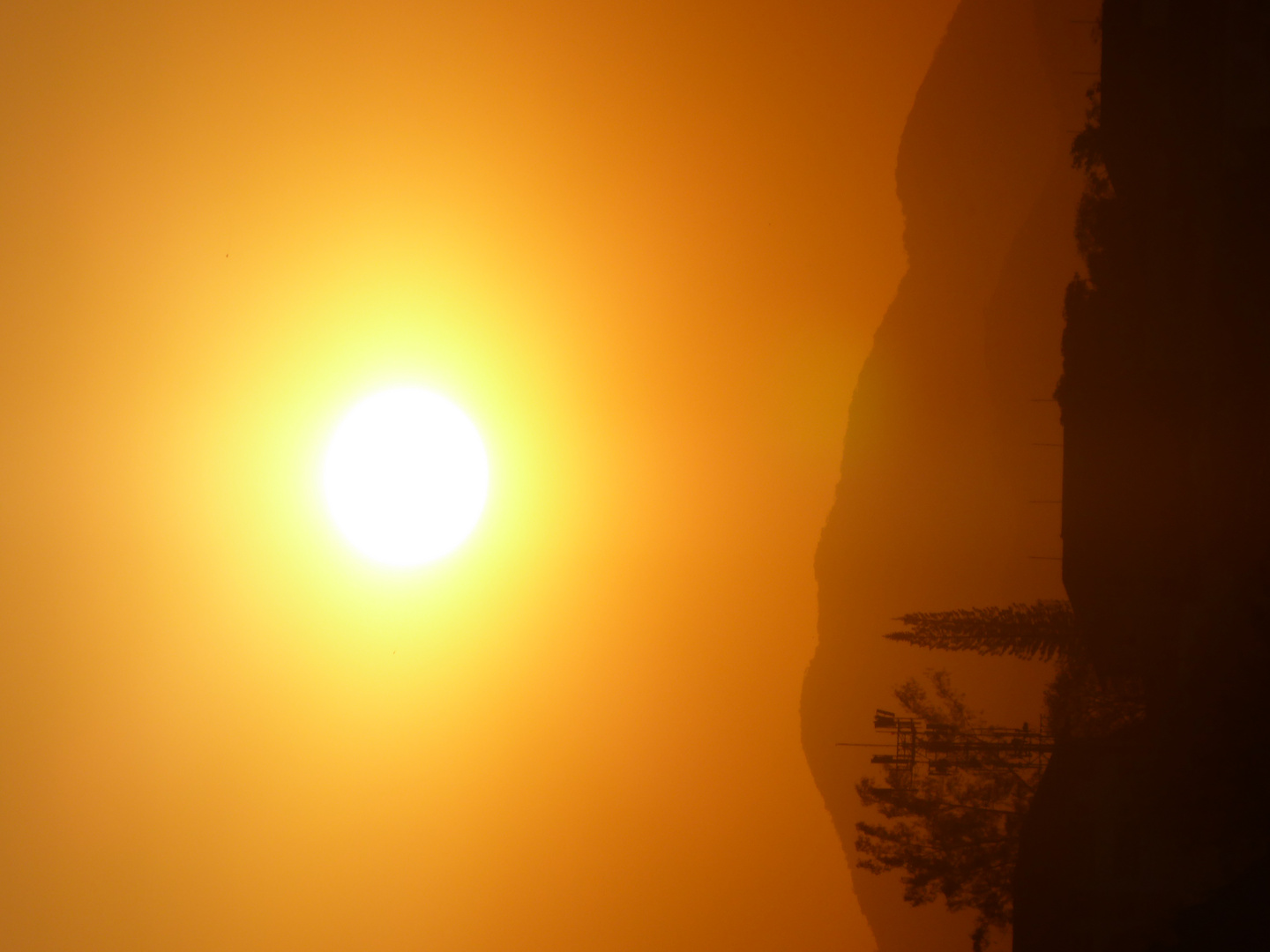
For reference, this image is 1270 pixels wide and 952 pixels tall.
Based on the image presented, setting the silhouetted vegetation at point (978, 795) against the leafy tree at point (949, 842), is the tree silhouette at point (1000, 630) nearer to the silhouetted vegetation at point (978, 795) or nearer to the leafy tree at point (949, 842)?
the silhouetted vegetation at point (978, 795)

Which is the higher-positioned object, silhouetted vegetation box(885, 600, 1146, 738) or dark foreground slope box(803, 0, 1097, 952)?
dark foreground slope box(803, 0, 1097, 952)

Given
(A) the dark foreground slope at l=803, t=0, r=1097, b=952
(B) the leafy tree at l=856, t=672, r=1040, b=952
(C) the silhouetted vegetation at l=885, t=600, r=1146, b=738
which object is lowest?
(B) the leafy tree at l=856, t=672, r=1040, b=952

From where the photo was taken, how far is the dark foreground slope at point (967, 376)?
3.67ft

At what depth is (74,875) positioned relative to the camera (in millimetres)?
1063

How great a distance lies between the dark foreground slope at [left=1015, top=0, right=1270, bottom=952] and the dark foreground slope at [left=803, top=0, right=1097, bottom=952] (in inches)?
2.5

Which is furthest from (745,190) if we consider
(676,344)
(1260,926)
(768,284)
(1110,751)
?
(1260,926)

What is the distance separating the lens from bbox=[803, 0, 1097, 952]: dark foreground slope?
3.67 ft

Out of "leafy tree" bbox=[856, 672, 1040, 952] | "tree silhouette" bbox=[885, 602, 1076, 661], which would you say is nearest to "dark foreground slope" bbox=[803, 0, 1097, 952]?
"tree silhouette" bbox=[885, 602, 1076, 661]

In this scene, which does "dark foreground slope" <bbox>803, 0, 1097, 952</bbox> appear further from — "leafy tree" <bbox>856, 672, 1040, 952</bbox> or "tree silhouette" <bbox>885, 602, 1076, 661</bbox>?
"leafy tree" <bbox>856, 672, 1040, 952</bbox>

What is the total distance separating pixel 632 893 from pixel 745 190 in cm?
118

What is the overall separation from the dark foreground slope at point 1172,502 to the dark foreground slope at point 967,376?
0.06 metres

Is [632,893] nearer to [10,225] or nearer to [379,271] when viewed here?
[379,271]

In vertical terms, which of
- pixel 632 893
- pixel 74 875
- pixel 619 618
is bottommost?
pixel 632 893

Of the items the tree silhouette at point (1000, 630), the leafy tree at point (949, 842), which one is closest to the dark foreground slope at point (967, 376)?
the tree silhouette at point (1000, 630)
